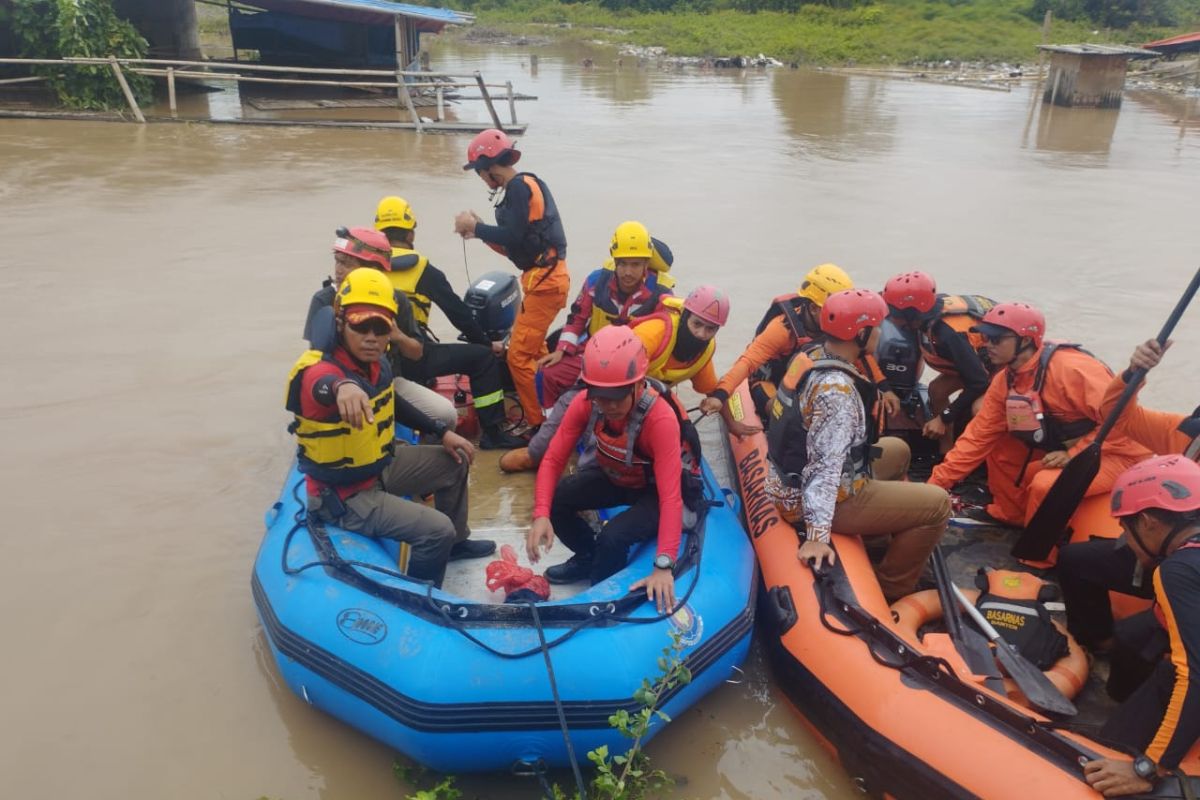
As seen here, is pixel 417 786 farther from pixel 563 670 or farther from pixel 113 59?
pixel 113 59

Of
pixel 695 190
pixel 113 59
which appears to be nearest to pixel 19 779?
pixel 695 190

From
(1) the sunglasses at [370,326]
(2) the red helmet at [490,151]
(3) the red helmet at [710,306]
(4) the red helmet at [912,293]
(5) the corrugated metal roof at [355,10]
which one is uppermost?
(5) the corrugated metal roof at [355,10]

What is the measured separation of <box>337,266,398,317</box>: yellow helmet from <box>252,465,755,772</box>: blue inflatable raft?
86cm

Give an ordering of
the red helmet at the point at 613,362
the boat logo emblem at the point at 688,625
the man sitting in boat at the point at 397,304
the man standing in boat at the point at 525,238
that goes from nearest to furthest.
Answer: the boat logo emblem at the point at 688,625
the red helmet at the point at 613,362
the man sitting in boat at the point at 397,304
the man standing in boat at the point at 525,238

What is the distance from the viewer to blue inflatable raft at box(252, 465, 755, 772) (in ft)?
9.03

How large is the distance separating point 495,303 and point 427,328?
521 mm

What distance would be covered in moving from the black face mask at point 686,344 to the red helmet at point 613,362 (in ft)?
3.24

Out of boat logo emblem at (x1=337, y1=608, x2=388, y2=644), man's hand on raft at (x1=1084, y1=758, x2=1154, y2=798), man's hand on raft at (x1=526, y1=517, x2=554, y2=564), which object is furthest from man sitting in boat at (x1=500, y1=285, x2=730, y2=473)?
man's hand on raft at (x1=1084, y1=758, x2=1154, y2=798)

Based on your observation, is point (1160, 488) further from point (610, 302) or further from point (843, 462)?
point (610, 302)

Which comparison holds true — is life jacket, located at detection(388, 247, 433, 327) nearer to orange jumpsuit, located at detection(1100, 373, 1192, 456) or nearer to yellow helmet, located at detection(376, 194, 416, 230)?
yellow helmet, located at detection(376, 194, 416, 230)

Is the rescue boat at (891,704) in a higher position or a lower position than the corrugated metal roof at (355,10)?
lower

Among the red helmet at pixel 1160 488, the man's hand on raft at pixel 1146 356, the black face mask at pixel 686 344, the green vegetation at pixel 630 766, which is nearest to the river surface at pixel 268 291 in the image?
the green vegetation at pixel 630 766

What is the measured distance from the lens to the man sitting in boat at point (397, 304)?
408 centimetres

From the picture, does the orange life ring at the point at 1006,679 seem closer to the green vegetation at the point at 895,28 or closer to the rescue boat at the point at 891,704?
the rescue boat at the point at 891,704
